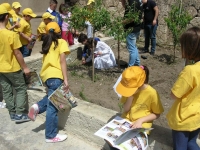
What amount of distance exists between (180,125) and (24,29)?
377 cm

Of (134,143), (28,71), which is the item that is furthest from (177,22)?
(134,143)

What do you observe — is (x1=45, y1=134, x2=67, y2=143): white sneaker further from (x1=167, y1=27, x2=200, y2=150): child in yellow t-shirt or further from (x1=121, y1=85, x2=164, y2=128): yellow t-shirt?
(x1=167, y1=27, x2=200, y2=150): child in yellow t-shirt

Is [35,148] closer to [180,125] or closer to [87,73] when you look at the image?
[180,125]

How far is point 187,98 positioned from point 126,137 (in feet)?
1.94

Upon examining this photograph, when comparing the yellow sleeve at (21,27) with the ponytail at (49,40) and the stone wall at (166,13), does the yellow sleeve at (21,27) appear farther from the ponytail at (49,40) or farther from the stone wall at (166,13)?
the stone wall at (166,13)

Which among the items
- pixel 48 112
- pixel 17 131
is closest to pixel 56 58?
pixel 48 112

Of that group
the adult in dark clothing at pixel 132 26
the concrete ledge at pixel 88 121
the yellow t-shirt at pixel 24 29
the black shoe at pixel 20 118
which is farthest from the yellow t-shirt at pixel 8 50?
the adult in dark clothing at pixel 132 26

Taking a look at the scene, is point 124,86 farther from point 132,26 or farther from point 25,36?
point 25,36

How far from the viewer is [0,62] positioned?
342 cm

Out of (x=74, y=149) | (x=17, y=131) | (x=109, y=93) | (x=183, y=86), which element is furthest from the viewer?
(x=109, y=93)

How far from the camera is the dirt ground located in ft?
13.2

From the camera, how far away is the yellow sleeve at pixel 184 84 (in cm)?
191

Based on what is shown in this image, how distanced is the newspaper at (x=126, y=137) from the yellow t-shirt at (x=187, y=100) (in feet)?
0.93

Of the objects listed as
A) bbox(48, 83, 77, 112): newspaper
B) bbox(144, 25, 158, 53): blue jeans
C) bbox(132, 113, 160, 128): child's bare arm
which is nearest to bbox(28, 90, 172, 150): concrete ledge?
bbox(48, 83, 77, 112): newspaper
